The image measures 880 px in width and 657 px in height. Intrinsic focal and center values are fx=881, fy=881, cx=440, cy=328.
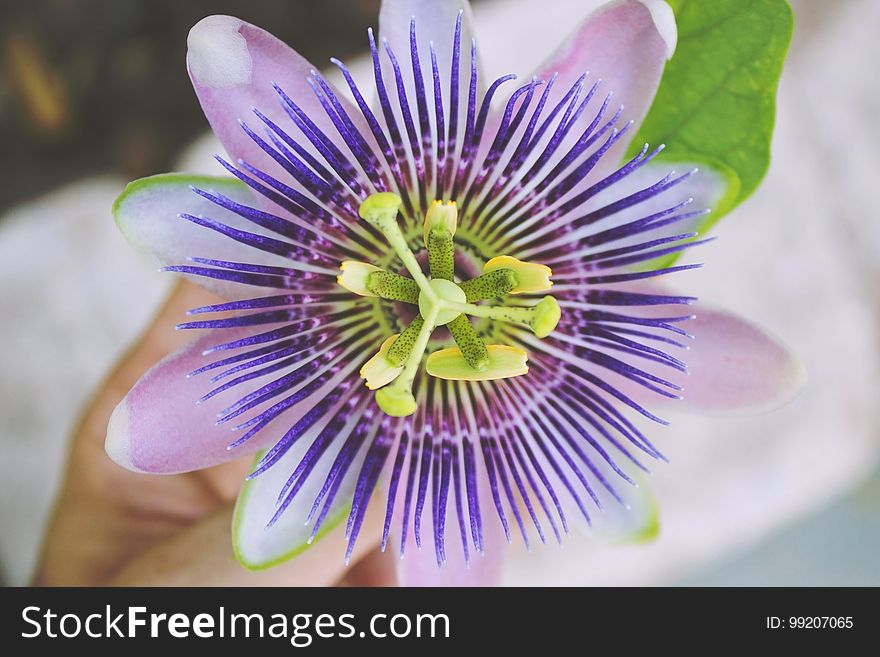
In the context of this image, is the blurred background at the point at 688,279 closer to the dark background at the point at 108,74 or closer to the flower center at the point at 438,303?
the dark background at the point at 108,74

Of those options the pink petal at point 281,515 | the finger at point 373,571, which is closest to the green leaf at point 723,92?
the pink petal at point 281,515

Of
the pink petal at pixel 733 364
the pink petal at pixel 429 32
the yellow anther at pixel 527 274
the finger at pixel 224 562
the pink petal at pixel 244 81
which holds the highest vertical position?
the pink petal at pixel 429 32

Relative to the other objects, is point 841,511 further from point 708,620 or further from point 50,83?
point 50,83

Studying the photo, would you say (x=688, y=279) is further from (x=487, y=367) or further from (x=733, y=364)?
(x=487, y=367)

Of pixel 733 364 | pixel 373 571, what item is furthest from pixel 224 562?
pixel 733 364

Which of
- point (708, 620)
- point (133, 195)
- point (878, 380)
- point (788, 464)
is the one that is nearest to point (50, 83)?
point (133, 195)

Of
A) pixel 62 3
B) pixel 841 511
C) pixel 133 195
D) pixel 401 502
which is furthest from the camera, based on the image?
pixel 841 511
